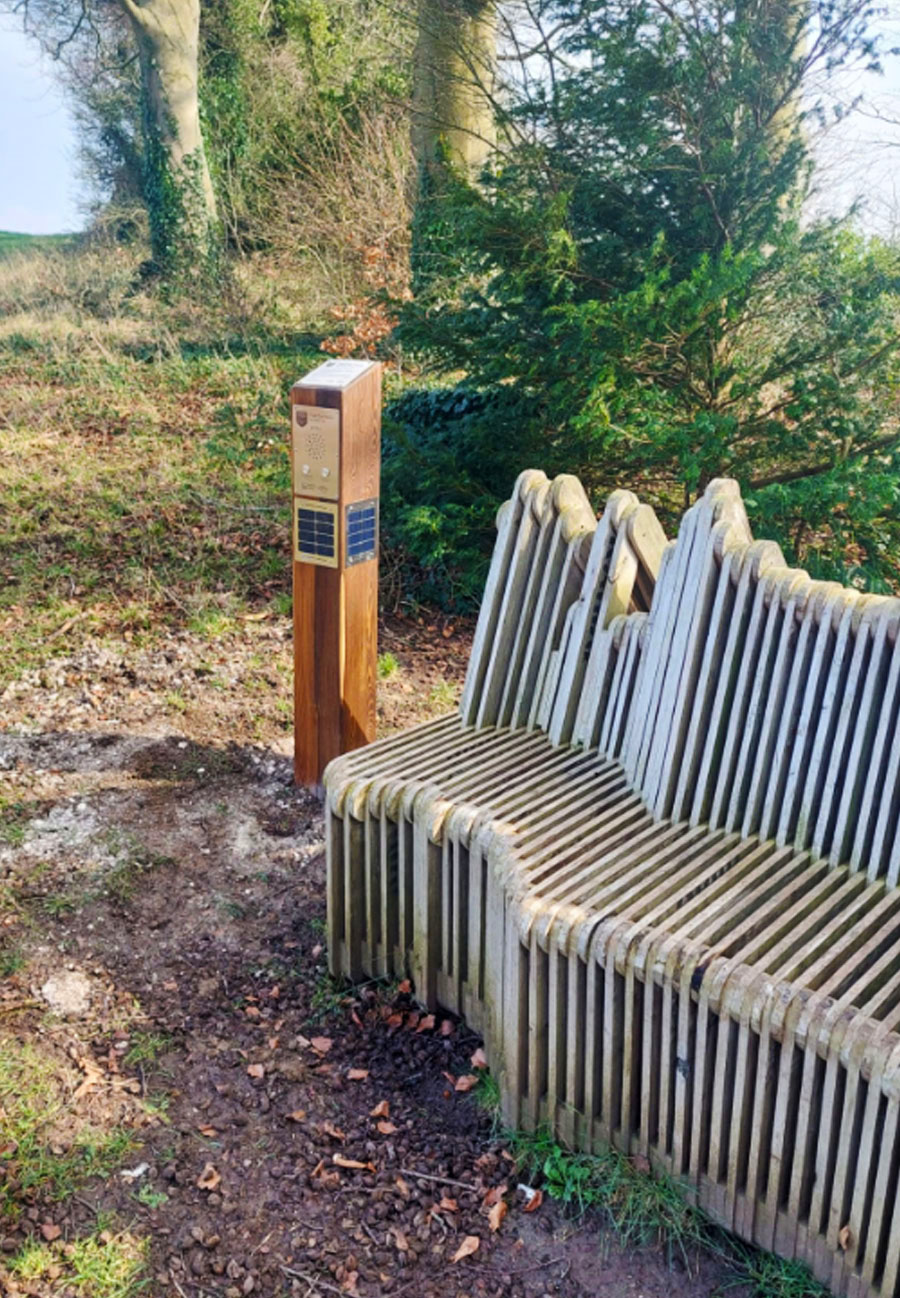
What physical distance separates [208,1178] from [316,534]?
275 cm

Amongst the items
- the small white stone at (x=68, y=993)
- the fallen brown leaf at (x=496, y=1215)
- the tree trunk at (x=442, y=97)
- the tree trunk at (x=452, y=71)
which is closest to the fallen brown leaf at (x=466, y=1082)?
the fallen brown leaf at (x=496, y=1215)

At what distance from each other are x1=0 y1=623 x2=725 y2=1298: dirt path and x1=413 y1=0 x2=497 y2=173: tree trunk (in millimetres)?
5798

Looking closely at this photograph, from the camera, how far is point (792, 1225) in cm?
281

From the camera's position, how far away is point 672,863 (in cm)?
332

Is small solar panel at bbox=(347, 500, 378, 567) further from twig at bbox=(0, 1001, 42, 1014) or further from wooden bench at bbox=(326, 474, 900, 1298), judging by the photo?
twig at bbox=(0, 1001, 42, 1014)

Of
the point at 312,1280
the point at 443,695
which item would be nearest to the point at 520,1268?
the point at 312,1280

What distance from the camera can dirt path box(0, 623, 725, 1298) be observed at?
2994 mm

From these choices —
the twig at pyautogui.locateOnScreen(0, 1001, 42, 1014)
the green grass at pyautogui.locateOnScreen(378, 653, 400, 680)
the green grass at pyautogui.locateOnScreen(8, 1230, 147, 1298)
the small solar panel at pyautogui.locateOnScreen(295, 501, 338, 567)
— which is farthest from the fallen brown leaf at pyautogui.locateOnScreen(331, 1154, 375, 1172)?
the green grass at pyautogui.locateOnScreen(378, 653, 400, 680)

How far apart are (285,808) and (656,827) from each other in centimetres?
230

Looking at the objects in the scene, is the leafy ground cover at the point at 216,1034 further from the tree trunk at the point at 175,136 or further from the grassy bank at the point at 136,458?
the tree trunk at the point at 175,136

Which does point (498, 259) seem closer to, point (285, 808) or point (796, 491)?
point (796, 491)

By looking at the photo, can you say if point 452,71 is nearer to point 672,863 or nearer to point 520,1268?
point 672,863

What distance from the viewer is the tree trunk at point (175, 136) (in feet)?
51.1

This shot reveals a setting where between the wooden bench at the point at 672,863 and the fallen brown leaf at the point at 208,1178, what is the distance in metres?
0.86
